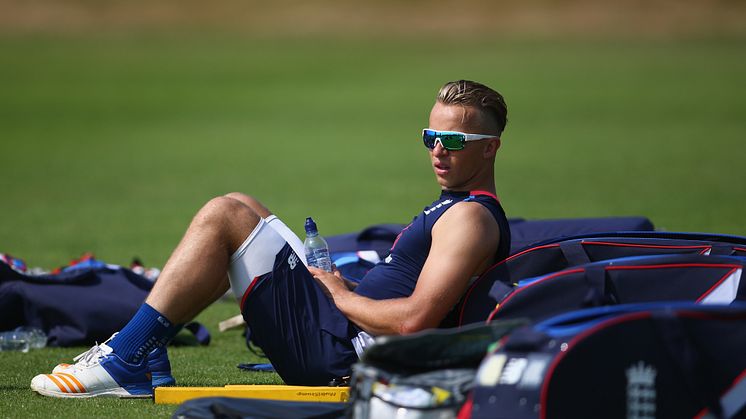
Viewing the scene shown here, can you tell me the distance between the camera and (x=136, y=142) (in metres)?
24.1

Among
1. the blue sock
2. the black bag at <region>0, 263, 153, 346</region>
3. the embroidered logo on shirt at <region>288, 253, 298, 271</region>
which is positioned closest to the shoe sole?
the blue sock

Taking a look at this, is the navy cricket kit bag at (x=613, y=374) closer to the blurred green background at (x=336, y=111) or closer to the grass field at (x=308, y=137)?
the grass field at (x=308, y=137)

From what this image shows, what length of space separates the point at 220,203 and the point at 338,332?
0.89 meters

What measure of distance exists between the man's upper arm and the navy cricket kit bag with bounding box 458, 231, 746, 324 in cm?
11

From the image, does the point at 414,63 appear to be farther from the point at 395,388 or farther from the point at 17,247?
the point at 395,388

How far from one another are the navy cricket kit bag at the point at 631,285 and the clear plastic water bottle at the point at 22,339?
358 cm

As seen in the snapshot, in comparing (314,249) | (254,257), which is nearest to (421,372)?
(254,257)

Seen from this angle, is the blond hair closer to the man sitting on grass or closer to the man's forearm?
the man sitting on grass

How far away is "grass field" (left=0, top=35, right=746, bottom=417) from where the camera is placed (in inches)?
512

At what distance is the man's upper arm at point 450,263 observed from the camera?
5.01m

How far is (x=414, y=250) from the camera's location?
A: 5398mm

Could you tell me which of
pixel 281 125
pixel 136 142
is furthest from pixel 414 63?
pixel 136 142

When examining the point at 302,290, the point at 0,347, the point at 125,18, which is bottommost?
the point at 0,347

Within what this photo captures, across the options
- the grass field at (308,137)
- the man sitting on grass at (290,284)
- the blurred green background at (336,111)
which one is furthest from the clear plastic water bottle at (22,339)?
the blurred green background at (336,111)
